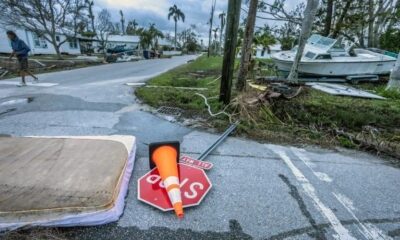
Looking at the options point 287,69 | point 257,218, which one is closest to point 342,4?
point 287,69

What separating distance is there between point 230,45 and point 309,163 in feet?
9.28

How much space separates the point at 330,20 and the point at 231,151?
1271 centimetres

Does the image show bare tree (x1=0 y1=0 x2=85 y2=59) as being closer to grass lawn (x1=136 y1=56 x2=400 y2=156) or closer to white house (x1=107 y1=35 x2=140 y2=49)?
grass lawn (x1=136 y1=56 x2=400 y2=156)

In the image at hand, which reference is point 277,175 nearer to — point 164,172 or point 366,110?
point 164,172

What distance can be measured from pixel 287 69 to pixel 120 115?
777 cm

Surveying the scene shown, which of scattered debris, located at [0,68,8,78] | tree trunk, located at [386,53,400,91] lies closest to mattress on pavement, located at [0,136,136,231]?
tree trunk, located at [386,53,400,91]

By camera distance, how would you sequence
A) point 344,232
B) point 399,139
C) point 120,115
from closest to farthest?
1. point 344,232
2. point 399,139
3. point 120,115

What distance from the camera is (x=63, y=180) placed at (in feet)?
6.95

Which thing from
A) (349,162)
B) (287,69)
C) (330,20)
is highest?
(330,20)

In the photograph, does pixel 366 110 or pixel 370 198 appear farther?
pixel 366 110

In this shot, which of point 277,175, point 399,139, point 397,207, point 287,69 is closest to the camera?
point 397,207

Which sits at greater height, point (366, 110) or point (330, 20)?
point (330, 20)

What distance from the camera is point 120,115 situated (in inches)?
187

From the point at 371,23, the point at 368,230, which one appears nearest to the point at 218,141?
the point at 368,230
